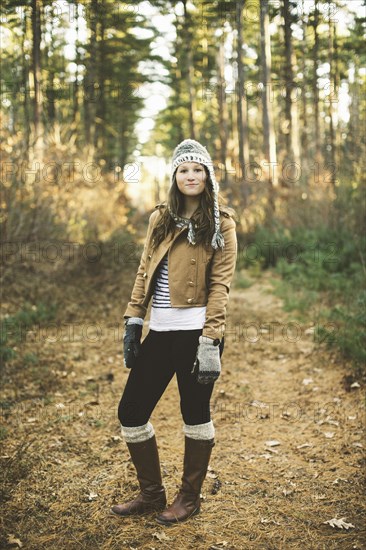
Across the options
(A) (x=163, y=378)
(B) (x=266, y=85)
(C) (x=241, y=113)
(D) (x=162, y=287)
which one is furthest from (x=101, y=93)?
(A) (x=163, y=378)

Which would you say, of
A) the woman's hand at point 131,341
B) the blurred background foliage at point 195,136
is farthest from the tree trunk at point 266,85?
the woman's hand at point 131,341

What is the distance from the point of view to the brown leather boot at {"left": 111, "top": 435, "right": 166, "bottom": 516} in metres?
3.17

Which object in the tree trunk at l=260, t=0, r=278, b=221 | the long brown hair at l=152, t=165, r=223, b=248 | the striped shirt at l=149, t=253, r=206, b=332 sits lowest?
the striped shirt at l=149, t=253, r=206, b=332

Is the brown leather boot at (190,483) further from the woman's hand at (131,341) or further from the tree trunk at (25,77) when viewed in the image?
the tree trunk at (25,77)

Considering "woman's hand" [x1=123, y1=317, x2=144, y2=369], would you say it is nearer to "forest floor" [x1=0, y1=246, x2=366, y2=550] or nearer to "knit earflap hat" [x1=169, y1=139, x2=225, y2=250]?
"knit earflap hat" [x1=169, y1=139, x2=225, y2=250]

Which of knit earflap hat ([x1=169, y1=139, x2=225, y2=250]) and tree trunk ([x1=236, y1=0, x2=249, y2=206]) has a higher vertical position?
tree trunk ([x1=236, y1=0, x2=249, y2=206])

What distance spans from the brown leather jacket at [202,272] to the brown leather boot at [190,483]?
2.70ft

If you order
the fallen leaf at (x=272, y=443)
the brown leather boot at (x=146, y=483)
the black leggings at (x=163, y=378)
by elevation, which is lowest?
the fallen leaf at (x=272, y=443)

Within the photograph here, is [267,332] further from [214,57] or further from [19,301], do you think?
[214,57]

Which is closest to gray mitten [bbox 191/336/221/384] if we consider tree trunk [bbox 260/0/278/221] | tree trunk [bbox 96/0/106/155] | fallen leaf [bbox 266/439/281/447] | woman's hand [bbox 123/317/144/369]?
woman's hand [bbox 123/317/144/369]

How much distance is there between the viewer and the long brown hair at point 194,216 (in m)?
3.09

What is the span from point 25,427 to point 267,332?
4.27 meters

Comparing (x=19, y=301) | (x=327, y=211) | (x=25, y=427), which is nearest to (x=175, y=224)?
(x=25, y=427)

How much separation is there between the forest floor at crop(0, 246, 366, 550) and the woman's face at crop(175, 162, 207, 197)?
7.40 ft
